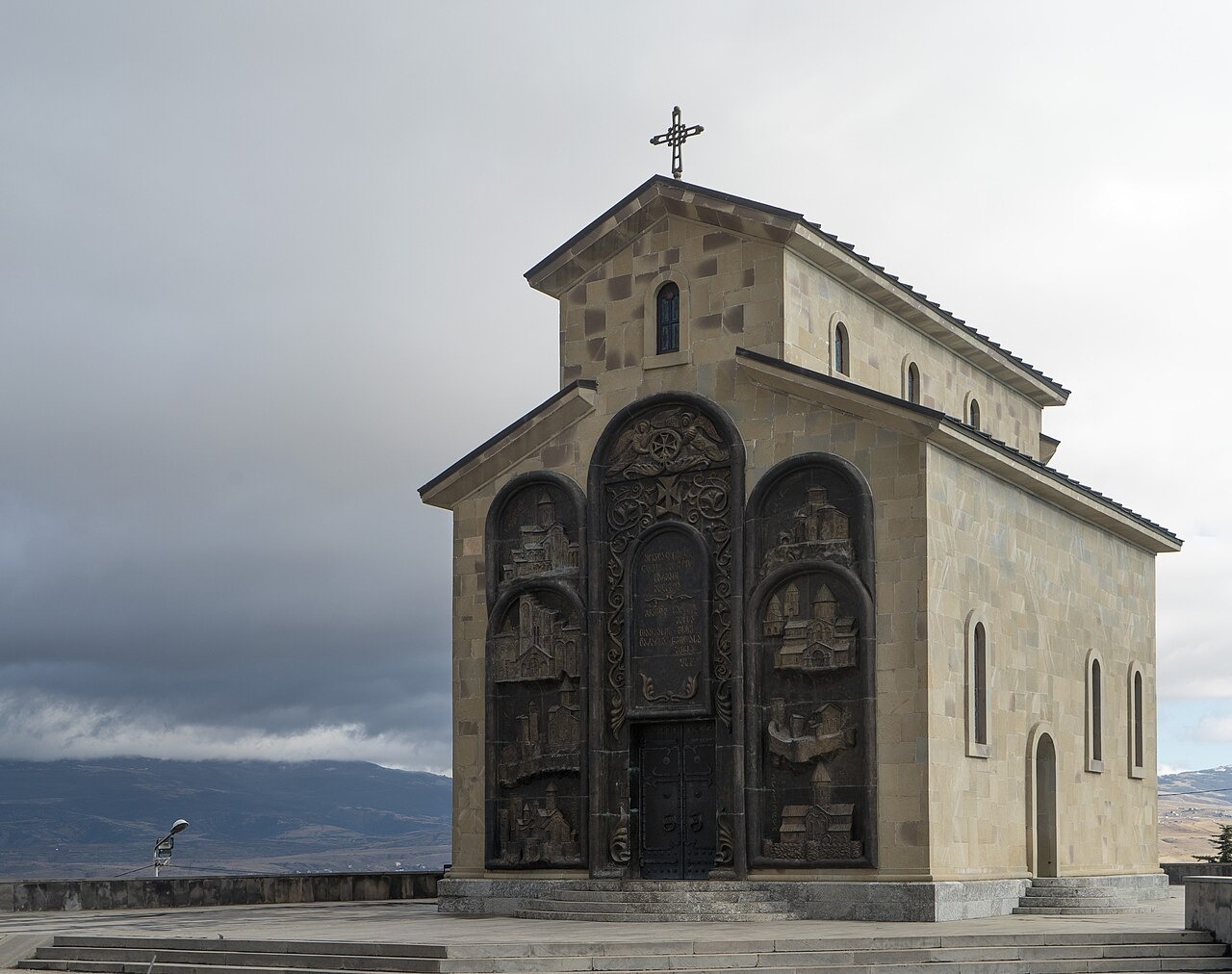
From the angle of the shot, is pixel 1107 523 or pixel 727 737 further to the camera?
pixel 1107 523

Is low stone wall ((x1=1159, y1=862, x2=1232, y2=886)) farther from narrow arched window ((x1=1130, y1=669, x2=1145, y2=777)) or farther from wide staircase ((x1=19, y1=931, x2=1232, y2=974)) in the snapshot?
wide staircase ((x1=19, y1=931, x2=1232, y2=974))

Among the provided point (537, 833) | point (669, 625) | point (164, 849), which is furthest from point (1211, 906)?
point (164, 849)

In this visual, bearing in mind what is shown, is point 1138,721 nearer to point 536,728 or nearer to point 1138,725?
point 1138,725

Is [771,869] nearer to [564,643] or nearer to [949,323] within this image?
[564,643]

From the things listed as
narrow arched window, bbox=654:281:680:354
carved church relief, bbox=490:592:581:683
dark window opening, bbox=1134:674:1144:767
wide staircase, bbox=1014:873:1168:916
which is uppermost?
narrow arched window, bbox=654:281:680:354

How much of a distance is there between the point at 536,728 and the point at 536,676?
2.96ft

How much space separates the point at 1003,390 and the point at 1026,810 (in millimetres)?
11566

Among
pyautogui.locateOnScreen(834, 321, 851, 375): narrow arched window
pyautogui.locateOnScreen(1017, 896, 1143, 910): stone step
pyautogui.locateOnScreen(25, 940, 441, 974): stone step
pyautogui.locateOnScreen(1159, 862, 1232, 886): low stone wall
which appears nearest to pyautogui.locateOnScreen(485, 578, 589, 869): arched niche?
pyautogui.locateOnScreen(834, 321, 851, 375): narrow arched window

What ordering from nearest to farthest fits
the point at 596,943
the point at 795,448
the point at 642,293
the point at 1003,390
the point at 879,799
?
the point at 596,943, the point at 879,799, the point at 795,448, the point at 642,293, the point at 1003,390

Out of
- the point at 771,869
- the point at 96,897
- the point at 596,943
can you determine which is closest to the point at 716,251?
the point at 771,869

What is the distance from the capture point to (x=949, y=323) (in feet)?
112

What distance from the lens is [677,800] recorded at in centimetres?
2873

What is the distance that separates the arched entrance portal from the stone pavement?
1893mm

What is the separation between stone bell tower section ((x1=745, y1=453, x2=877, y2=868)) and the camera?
2673 centimetres
